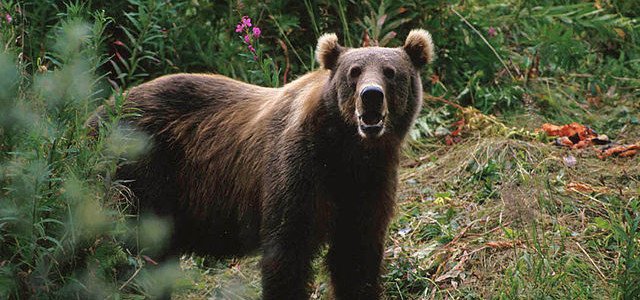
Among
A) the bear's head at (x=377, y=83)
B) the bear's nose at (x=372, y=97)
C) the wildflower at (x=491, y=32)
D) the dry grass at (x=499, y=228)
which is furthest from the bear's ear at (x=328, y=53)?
the wildflower at (x=491, y=32)

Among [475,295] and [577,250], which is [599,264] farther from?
[475,295]

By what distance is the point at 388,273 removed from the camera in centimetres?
562

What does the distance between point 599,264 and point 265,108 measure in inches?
81.5

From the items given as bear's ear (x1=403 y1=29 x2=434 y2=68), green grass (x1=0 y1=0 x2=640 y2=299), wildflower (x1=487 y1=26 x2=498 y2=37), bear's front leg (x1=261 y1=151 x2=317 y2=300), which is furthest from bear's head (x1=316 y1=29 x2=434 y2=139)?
wildflower (x1=487 y1=26 x2=498 y2=37)

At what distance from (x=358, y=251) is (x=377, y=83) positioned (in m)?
0.96

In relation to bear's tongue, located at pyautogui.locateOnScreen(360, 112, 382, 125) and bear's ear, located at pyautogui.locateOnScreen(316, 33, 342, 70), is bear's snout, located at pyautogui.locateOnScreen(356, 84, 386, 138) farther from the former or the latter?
bear's ear, located at pyautogui.locateOnScreen(316, 33, 342, 70)

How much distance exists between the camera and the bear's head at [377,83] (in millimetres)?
4684

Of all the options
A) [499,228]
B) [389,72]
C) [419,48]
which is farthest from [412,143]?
[389,72]

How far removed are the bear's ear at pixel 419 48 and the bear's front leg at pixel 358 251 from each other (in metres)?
0.86

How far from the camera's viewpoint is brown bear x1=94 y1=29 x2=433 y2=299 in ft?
15.7

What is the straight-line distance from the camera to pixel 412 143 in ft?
24.6

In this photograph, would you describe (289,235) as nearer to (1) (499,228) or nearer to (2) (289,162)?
(2) (289,162)

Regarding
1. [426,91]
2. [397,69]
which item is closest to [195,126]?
[397,69]

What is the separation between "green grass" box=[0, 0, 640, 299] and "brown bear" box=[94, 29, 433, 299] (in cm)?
31
